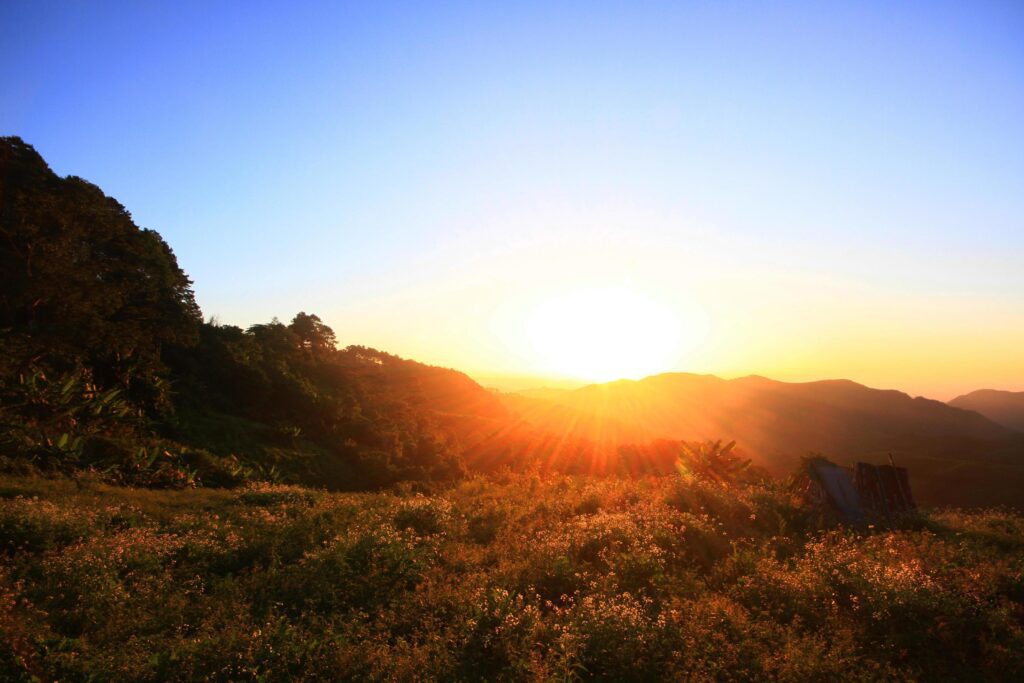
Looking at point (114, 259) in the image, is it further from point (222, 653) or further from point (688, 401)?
point (688, 401)

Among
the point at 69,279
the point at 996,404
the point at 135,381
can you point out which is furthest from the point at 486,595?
the point at 996,404

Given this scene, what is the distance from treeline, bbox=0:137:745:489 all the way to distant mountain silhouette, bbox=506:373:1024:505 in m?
24.6

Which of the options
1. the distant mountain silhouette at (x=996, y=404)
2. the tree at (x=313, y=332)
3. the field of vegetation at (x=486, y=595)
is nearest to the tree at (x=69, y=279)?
the field of vegetation at (x=486, y=595)

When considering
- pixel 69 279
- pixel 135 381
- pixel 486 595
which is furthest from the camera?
pixel 135 381

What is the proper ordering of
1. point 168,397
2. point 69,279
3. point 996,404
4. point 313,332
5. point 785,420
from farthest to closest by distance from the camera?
point 996,404
point 785,420
point 313,332
point 168,397
point 69,279

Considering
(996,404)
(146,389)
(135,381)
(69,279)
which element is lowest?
(996,404)

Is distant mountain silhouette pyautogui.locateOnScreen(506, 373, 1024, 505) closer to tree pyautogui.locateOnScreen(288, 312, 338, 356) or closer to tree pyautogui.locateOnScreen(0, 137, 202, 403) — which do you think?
tree pyautogui.locateOnScreen(288, 312, 338, 356)

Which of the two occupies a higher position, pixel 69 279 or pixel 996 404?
pixel 69 279

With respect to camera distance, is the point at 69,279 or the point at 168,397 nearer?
the point at 69,279

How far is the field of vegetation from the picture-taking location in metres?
5.63

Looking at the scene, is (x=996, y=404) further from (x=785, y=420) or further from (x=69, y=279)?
(x=69, y=279)

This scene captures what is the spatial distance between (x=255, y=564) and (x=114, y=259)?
16.9 meters

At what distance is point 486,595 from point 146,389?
1796 centimetres

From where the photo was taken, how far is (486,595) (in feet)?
23.5
